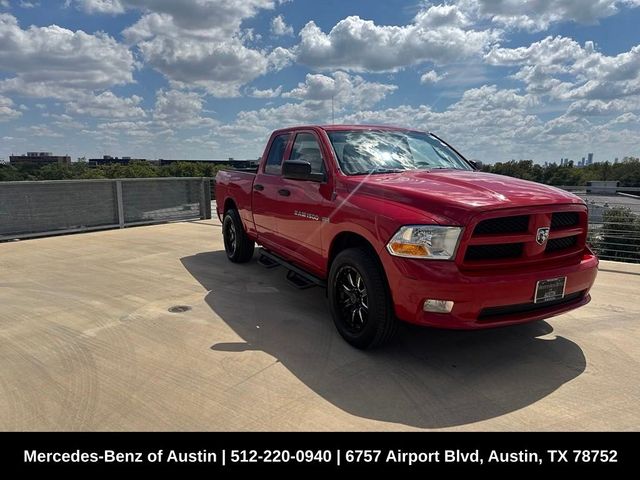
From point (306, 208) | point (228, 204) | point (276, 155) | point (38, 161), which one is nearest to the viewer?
point (306, 208)

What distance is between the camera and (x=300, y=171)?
4008 mm

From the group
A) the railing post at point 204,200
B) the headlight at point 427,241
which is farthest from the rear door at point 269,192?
the railing post at point 204,200

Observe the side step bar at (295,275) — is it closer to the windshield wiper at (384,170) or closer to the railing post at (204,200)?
the windshield wiper at (384,170)

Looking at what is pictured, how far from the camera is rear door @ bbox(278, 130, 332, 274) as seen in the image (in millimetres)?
4098

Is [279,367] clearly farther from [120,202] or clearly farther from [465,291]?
[120,202]

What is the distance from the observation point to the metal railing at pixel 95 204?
30.7ft

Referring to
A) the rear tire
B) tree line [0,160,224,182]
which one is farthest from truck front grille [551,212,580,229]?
tree line [0,160,224,182]

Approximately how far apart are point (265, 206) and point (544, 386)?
350cm

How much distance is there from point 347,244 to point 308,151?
1279mm

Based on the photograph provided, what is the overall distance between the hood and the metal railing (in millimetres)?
8662

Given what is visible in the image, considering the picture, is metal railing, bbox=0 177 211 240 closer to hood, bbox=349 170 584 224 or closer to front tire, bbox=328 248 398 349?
front tire, bbox=328 248 398 349

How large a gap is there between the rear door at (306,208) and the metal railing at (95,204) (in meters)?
7.35

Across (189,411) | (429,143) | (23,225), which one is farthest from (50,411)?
(23,225)

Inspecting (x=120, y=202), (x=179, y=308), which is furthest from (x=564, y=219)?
(x=120, y=202)
